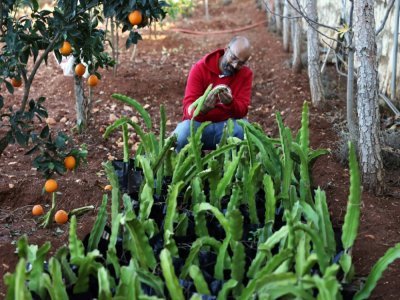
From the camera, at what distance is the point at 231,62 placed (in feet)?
13.0

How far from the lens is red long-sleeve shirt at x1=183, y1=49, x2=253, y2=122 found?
405cm

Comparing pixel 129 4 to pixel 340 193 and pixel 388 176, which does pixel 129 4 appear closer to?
pixel 340 193

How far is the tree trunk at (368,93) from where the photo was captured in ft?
11.3

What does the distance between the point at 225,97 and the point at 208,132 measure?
49 cm

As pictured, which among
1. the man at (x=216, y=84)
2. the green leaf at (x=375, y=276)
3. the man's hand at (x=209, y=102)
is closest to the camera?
the green leaf at (x=375, y=276)

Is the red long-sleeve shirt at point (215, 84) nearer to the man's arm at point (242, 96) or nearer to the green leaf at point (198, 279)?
the man's arm at point (242, 96)

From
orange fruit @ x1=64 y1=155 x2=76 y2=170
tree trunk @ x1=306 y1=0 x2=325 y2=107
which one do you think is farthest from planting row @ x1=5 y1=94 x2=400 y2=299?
tree trunk @ x1=306 y1=0 x2=325 y2=107

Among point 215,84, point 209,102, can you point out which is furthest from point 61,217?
point 215,84

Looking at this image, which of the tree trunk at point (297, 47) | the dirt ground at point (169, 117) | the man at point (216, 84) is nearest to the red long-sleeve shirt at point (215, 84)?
the man at point (216, 84)

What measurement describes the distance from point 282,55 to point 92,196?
4040 millimetres

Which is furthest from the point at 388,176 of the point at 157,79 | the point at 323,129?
the point at 157,79

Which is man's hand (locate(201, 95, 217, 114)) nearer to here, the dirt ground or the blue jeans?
the blue jeans

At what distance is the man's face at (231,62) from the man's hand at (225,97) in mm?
284

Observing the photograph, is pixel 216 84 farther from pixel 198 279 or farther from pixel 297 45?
pixel 297 45
